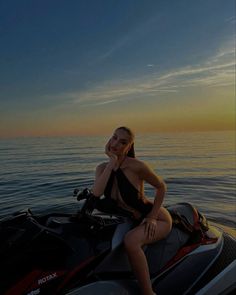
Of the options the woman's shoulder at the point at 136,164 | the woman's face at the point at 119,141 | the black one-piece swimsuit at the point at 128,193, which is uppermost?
the woman's face at the point at 119,141

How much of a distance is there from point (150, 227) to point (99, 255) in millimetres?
557

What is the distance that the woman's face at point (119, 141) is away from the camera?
3.58 metres

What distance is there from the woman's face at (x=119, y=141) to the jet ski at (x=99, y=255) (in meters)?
0.51

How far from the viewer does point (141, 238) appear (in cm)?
327

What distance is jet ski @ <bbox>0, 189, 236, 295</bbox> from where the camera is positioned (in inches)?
112

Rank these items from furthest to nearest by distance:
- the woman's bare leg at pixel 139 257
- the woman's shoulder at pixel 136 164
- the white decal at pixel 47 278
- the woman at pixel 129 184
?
the woman's shoulder at pixel 136 164 < the woman at pixel 129 184 < the woman's bare leg at pixel 139 257 < the white decal at pixel 47 278

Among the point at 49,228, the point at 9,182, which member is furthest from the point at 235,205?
the point at 9,182

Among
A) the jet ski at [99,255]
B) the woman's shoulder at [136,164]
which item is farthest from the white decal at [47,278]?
the woman's shoulder at [136,164]

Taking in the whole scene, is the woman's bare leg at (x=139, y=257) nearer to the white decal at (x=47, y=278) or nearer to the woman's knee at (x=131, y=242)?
the woman's knee at (x=131, y=242)

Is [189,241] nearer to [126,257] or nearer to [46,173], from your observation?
[126,257]

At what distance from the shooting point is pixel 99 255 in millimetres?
3143

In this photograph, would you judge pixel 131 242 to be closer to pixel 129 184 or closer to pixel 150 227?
pixel 150 227

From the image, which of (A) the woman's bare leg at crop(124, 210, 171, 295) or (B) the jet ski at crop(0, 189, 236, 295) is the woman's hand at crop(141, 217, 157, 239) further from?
(B) the jet ski at crop(0, 189, 236, 295)

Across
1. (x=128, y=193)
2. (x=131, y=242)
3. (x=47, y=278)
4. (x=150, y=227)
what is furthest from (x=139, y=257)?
(x=47, y=278)
